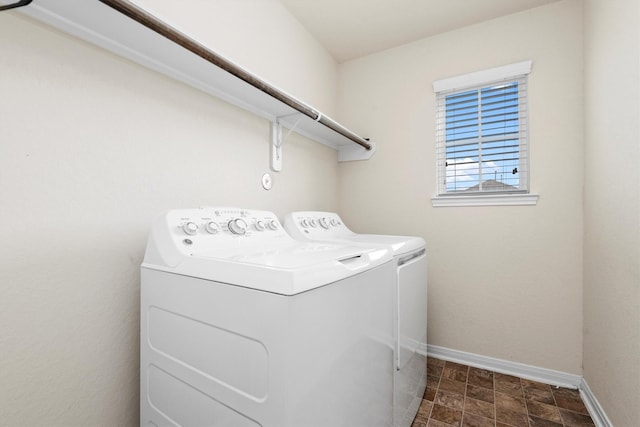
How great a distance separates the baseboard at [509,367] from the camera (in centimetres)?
182

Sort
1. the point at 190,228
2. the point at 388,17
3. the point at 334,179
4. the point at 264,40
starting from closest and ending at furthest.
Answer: the point at 190,228 < the point at 264,40 < the point at 388,17 < the point at 334,179

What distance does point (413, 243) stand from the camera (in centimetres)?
154

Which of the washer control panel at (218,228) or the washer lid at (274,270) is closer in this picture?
the washer lid at (274,270)

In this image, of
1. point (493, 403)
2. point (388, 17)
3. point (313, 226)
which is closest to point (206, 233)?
point (313, 226)

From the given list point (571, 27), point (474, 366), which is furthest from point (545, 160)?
point (474, 366)

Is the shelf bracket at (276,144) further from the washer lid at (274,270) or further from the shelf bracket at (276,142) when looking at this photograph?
A: the washer lid at (274,270)

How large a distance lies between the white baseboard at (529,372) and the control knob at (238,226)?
1.27 metres

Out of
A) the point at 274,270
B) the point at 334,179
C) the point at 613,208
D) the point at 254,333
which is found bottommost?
the point at 254,333

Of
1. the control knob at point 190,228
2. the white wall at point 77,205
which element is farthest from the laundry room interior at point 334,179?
the control knob at point 190,228

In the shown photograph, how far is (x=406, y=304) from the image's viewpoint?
143cm

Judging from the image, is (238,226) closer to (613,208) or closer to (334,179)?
(334,179)

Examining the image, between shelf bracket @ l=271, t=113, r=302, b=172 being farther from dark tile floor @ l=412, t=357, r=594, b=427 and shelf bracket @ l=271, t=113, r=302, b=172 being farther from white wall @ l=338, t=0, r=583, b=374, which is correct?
dark tile floor @ l=412, t=357, r=594, b=427

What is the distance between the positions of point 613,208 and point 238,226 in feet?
5.85

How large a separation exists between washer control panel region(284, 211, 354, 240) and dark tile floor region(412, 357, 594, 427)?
1127mm
